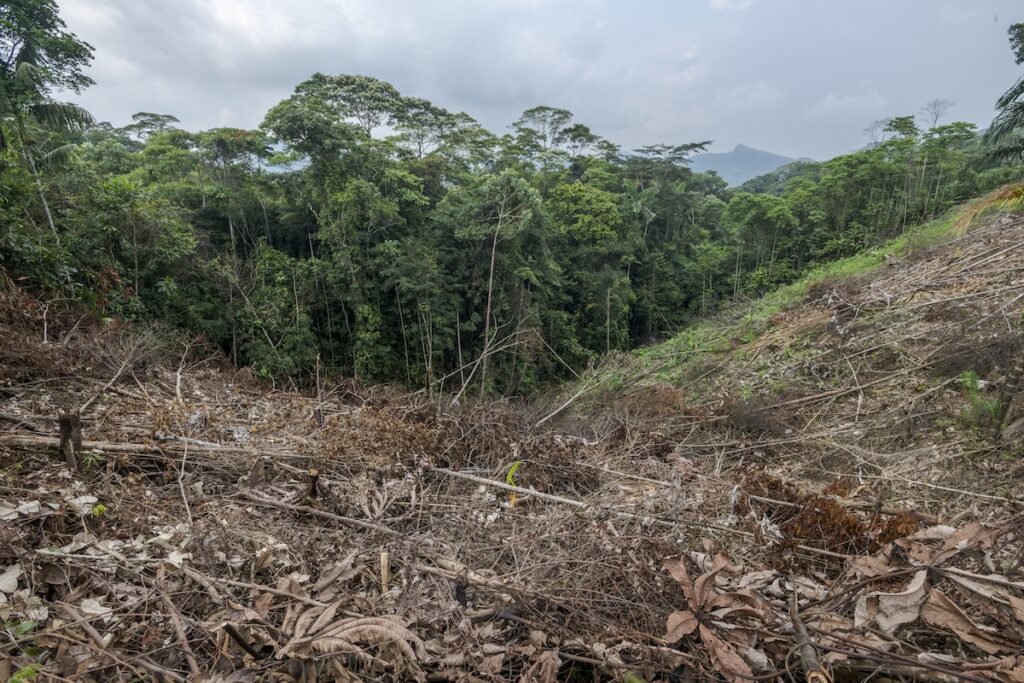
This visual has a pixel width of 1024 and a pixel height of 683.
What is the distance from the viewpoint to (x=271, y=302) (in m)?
10.8

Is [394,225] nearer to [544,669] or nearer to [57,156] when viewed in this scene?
[57,156]

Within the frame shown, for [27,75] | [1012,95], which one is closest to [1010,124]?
[1012,95]

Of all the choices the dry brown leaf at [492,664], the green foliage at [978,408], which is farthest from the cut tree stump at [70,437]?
the green foliage at [978,408]

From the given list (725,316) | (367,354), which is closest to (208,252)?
(367,354)

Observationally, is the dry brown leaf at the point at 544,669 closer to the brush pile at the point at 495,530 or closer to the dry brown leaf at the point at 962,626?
the brush pile at the point at 495,530

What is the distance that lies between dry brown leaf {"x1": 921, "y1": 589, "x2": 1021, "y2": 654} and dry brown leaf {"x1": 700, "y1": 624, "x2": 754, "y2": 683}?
50 cm

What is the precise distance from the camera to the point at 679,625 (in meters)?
1.37

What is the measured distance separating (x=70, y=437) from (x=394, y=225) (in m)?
9.63

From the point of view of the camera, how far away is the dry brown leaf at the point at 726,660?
4.09ft

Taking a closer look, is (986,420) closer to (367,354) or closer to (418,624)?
(418,624)

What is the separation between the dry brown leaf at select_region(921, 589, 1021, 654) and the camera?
46.5 inches

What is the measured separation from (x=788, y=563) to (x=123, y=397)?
4.35 m

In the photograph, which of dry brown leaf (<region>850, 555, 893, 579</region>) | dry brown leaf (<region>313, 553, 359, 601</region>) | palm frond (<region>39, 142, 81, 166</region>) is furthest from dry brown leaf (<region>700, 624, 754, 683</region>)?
palm frond (<region>39, 142, 81, 166</region>)

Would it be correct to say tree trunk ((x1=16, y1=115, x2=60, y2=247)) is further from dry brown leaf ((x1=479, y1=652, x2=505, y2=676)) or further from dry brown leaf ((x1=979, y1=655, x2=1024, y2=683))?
dry brown leaf ((x1=979, y1=655, x2=1024, y2=683))
